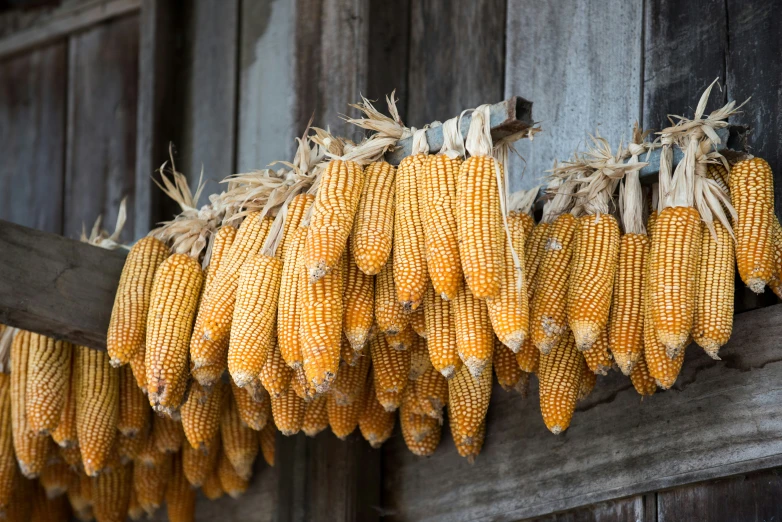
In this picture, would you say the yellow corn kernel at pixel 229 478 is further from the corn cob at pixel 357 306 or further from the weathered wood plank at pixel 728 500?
the weathered wood plank at pixel 728 500

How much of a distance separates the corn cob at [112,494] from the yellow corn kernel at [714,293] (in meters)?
3.47

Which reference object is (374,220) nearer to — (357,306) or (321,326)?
(357,306)

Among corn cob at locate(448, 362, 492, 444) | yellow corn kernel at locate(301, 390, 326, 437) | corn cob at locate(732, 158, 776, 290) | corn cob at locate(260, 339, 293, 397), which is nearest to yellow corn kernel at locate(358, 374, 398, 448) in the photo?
yellow corn kernel at locate(301, 390, 326, 437)

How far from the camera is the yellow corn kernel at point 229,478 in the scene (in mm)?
6223

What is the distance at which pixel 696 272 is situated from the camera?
4371 millimetres

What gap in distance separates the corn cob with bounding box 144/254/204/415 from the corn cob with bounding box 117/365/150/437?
1.74 feet

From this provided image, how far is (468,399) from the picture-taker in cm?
486

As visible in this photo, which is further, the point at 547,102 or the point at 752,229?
the point at 547,102

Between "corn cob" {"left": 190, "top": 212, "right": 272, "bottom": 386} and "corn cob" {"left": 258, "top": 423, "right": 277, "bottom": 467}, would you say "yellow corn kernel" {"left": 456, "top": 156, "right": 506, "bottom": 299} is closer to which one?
"corn cob" {"left": 190, "top": 212, "right": 272, "bottom": 386}

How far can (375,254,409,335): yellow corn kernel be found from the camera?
4.42 metres

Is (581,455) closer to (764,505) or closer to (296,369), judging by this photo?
(764,505)

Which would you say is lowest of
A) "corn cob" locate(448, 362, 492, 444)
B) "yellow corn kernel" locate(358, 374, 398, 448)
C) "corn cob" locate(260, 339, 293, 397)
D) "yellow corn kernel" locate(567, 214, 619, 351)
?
"yellow corn kernel" locate(358, 374, 398, 448)

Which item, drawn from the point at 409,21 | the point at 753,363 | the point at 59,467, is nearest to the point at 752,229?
the point at 753,363

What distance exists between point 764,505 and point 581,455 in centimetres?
87
